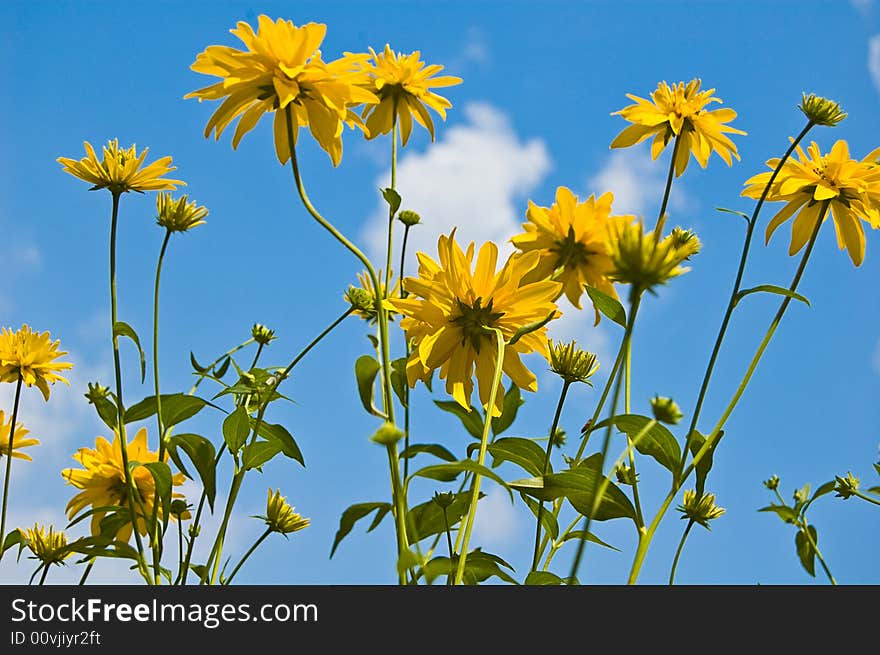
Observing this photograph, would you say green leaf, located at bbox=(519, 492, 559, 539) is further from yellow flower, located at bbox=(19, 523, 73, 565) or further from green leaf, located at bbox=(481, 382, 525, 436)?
yellow flower, located at bbox=(19, 523, 73, 565)

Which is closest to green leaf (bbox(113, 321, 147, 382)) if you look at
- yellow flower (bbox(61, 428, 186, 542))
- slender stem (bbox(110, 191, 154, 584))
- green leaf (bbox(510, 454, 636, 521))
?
slender stem (bbox(110, 191, 154, 584))

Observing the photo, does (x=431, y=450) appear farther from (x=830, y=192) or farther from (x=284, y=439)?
(x=830, y=192)

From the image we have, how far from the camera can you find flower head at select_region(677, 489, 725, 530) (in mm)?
1258

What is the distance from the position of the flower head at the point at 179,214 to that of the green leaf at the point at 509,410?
0.55m

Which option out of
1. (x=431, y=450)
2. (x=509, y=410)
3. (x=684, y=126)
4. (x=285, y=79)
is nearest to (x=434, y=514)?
(x=431, y=450)

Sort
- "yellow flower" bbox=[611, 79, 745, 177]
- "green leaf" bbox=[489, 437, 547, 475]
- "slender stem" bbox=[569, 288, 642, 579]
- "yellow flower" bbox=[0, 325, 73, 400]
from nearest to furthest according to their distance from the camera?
"slender stem" bbox=[569, 288, 642, 579]
"green leaf" bbox=[489, 437, 547, 475]
"yellow flower" bbox=[611, 79, 745, 177]
"yellow flower" bbox=[0, 325, 73, 400]

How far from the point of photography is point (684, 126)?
4.22 feet

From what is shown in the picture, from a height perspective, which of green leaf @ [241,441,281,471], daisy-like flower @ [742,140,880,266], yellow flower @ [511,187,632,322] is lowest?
green leaf @ [241,441,281,471]

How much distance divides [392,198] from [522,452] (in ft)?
1.22

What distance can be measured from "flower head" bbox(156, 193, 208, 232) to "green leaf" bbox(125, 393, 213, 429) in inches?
10.5

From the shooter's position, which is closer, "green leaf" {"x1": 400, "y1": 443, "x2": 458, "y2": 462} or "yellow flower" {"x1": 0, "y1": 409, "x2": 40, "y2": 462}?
"green leaf" {"x1": 400, "y1": 443, "x2": 458, "y2": 462}

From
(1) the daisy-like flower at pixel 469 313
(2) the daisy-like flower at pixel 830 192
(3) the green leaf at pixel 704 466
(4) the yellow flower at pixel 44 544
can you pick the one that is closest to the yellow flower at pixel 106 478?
(4) the yellow flower at pixel 44 544

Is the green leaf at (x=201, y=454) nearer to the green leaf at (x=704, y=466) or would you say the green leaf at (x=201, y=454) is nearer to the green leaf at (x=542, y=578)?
the green leaf at (x=542, y=578)
